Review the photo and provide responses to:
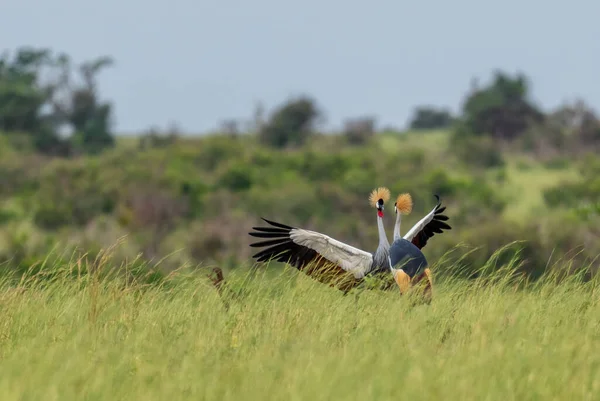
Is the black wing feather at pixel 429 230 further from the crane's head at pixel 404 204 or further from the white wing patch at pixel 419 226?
the crane's head at pixel 404 204

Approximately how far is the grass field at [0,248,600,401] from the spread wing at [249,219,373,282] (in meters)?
0.86

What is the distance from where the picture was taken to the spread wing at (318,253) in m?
7.52

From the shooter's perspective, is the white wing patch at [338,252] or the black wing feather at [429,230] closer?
the white wing patch at [338,252]

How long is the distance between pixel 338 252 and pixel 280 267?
8.86 meters

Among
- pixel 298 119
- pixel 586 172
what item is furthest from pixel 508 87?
pixel 586 172

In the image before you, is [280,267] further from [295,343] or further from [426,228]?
[295,343]

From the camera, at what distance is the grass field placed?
15.0 feet

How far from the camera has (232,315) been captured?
228 inches

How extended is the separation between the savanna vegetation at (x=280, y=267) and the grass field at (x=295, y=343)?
14 millimetres

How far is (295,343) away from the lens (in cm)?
521

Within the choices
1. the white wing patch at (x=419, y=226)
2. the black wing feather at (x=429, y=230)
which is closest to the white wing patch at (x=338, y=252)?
the white wing patch at (x=419, y=226)

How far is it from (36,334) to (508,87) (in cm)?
4876

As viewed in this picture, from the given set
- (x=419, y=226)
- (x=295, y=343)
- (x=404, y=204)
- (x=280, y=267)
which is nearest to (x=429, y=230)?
(x=419, y=226)

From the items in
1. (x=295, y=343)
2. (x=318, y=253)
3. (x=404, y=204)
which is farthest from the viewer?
(x=404, y=204)
